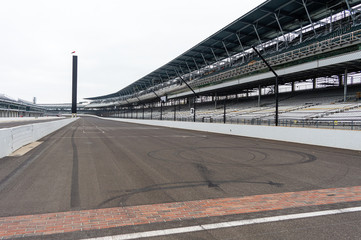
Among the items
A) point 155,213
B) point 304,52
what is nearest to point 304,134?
point 155,213

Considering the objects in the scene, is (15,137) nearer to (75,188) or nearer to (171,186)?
(75,188)

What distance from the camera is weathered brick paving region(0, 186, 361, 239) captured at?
340 cm

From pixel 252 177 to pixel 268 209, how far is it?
84.5 inches

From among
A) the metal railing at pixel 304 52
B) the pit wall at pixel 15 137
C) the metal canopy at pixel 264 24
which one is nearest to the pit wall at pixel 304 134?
the metal railing at pixel 304 52

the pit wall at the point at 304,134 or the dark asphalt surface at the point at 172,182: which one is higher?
the pit wall at the point at 304,134

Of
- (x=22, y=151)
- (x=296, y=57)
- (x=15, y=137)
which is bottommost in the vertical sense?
(x=22, y=151)

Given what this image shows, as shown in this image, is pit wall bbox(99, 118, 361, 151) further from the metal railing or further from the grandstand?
the metal railing

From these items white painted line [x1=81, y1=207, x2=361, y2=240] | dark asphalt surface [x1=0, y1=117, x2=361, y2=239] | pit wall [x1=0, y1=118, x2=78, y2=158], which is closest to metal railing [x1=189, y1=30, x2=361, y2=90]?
dark asphalt surface [x1=0, y1=117, x2=361, y2=239]

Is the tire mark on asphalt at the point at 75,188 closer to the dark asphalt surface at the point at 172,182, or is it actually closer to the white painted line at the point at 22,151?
the dark asphalt surface at the point at 172,182

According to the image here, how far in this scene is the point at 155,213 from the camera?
394cm

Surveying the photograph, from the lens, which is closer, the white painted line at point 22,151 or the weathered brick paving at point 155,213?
the weathered brick paving at point 155,213

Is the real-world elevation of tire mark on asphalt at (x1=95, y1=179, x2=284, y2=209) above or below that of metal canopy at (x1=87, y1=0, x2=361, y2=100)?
below

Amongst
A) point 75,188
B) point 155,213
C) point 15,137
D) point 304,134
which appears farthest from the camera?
point 304,134

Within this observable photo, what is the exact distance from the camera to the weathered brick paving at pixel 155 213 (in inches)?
134
